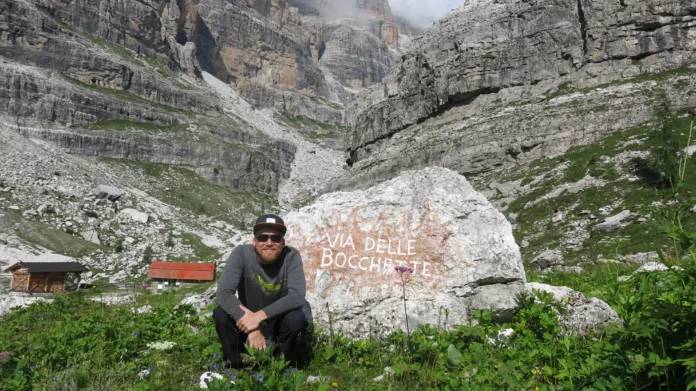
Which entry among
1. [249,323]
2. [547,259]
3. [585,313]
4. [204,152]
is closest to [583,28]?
[547,259]

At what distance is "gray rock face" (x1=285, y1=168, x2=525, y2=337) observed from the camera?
7.62 meters

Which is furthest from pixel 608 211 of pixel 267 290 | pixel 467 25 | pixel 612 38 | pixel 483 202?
pixel 467 25

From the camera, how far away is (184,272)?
3384 cm

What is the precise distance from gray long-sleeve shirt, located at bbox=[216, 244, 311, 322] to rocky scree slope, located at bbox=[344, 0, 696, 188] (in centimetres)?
5689

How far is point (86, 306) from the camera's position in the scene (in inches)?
464

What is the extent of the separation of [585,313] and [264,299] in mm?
5127

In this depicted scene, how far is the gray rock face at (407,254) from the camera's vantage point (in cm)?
762

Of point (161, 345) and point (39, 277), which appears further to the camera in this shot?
point (39, 277)

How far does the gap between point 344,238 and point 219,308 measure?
12.3 ft

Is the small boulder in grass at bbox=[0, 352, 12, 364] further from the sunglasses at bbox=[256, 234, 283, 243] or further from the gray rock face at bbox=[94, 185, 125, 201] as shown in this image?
the gray rock face at bbox=[94, 185, 125, 201]

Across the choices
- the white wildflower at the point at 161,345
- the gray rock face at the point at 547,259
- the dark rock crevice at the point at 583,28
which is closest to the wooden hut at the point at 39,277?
the white wildflower at the point at 161,345

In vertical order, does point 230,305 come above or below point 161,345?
above

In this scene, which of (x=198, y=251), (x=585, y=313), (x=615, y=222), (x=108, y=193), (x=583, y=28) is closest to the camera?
(x=585, y=313)

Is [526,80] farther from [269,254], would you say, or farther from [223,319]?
[223,319]
